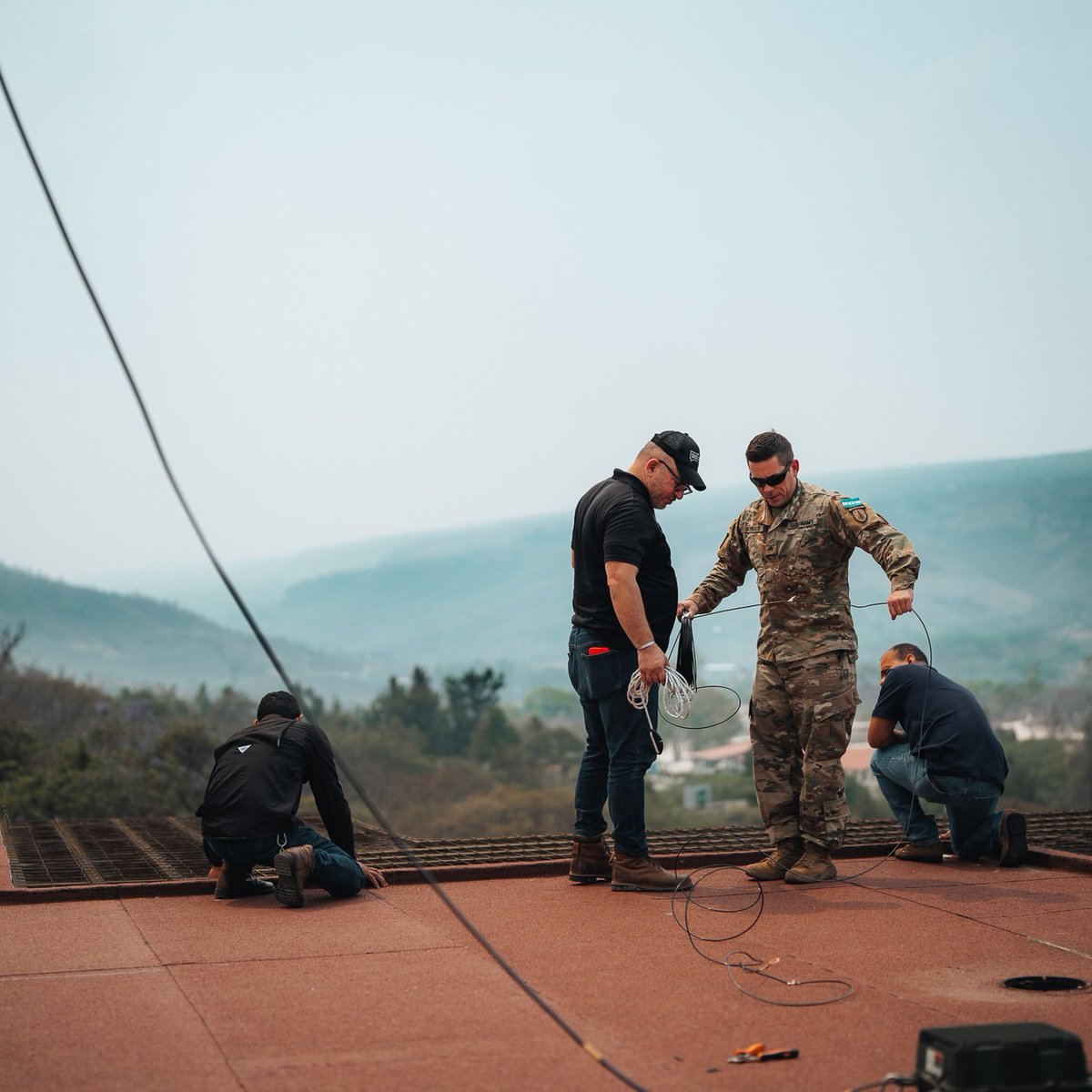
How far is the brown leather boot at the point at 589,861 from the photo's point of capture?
251 inches

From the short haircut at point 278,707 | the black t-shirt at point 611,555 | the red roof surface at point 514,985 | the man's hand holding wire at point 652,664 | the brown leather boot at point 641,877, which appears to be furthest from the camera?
the short haircut at point 278,707

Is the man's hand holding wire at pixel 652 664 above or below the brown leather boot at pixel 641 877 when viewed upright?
above

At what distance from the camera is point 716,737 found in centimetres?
12669

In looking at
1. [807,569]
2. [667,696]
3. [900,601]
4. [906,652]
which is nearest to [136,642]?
[906,652]

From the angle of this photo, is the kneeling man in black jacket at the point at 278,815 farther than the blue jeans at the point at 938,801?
No

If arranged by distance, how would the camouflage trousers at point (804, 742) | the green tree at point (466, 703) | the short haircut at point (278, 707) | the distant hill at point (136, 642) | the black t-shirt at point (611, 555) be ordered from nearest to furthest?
the black t-shirt at point (611, 555) < the camouflage trousers at point (804, 742) < the short haircut at point (278, 707) < the green tree at point (466, 703) < the distant hill at point (136, 642)

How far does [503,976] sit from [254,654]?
178743 millimetres

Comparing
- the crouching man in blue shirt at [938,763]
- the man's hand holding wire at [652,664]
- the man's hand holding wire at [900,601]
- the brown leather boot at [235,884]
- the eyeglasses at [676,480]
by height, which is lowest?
the brown leather boot at [235,884]

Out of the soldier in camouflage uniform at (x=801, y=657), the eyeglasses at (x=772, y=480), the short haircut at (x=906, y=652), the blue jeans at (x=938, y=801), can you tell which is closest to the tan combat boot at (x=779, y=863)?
the soldier in camouflage uniform at (x=801, y=657)

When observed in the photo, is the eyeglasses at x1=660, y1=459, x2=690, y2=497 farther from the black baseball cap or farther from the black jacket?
the black jacket

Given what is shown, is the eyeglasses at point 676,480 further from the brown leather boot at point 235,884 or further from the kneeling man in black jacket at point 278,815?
the brown leather boot at point 235,884

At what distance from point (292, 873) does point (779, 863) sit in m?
2.13

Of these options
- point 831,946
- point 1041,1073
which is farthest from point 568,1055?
point 831,946

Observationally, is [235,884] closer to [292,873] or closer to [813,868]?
[292,873]
